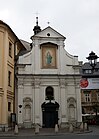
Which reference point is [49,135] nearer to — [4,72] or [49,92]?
[4,72]

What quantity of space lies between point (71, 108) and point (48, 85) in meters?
4.31

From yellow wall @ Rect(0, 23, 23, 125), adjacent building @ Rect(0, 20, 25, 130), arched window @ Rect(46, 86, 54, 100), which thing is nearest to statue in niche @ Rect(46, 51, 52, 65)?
arched window @ Rect(46, 86, 54, 100)

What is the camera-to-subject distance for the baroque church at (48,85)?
35.3 meters

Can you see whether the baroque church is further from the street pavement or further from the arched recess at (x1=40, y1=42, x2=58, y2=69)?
the street pavement

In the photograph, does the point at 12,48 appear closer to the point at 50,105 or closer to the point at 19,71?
the point at 19,71

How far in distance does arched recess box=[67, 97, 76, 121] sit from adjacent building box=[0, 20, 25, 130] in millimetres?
7342

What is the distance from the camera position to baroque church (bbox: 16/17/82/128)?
1389 inches

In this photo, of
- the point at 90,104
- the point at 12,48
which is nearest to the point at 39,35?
the point at 12,48

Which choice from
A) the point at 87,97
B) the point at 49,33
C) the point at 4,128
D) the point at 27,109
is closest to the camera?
the point at 4,128

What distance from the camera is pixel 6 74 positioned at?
3139 cm

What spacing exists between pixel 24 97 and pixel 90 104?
22.8 m

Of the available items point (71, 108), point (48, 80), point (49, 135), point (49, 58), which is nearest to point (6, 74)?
point (48, 80)

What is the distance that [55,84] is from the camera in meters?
36.5

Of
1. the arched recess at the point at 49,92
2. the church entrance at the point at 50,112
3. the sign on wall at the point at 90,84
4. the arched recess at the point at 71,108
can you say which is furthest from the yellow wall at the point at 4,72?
the sign on wall at the point at 90,84
